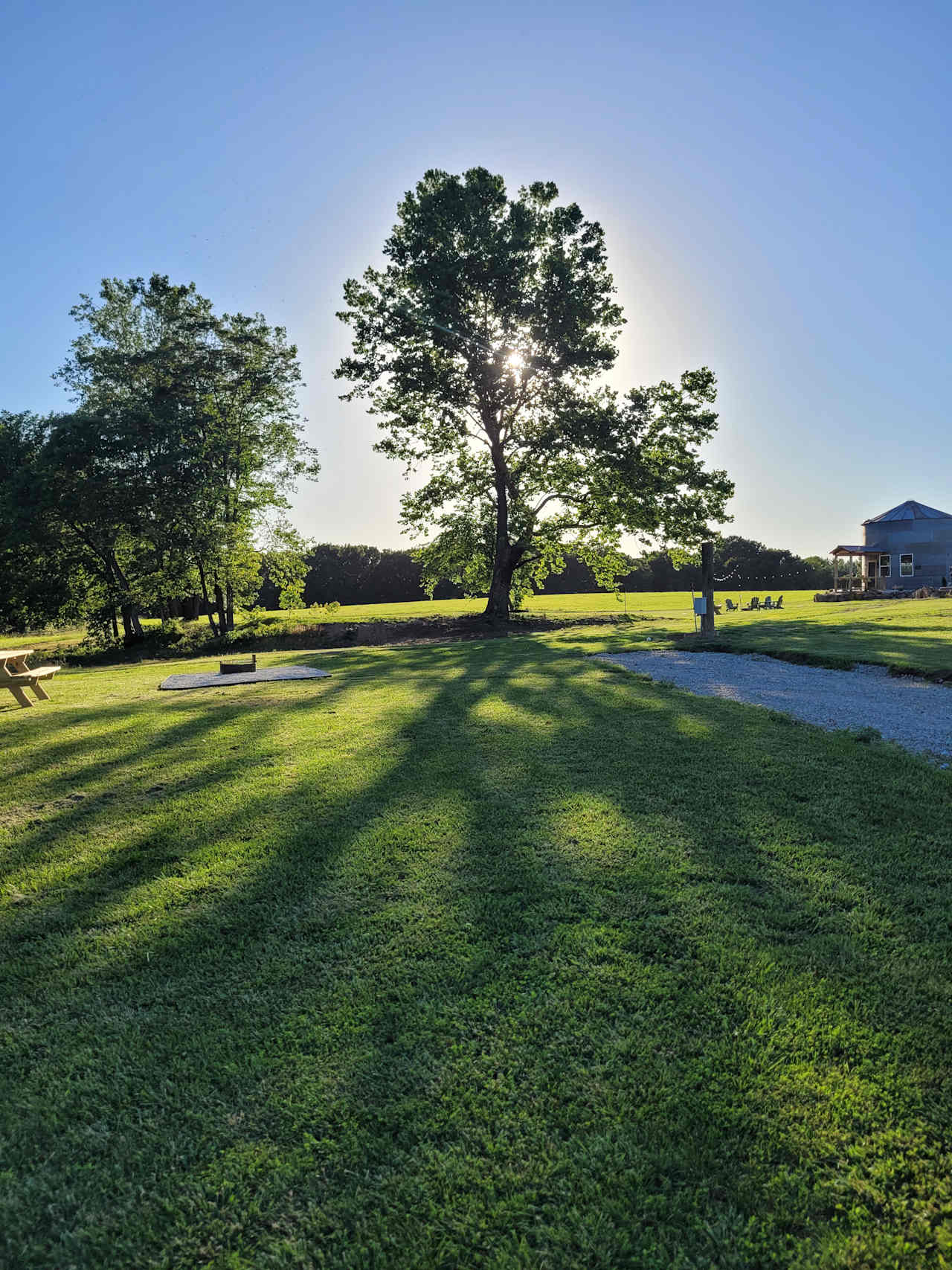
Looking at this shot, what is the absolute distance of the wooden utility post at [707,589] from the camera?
15.4 meters

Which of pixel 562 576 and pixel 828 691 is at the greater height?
pixel 562 576

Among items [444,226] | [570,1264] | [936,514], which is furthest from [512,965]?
[936,514]

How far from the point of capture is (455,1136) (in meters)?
1.74

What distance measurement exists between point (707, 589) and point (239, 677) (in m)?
10.8

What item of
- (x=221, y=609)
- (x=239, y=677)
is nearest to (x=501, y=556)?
(x=221, y=609)

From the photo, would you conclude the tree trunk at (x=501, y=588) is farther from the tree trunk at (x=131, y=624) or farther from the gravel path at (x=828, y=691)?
the tree trunk at (x=131, y=624)

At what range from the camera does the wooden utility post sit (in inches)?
607

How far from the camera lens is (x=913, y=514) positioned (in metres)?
36.5

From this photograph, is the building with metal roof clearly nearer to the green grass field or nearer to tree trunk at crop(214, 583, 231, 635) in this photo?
the green grass field

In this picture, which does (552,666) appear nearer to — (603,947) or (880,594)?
(603,947)

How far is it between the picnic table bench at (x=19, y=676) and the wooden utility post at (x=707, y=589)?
13045mm

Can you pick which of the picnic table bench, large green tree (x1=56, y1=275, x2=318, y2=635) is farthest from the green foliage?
the picnic table bench

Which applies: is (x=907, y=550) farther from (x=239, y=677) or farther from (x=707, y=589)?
(x=239, y=677)

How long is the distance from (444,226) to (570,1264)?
23563 mm
